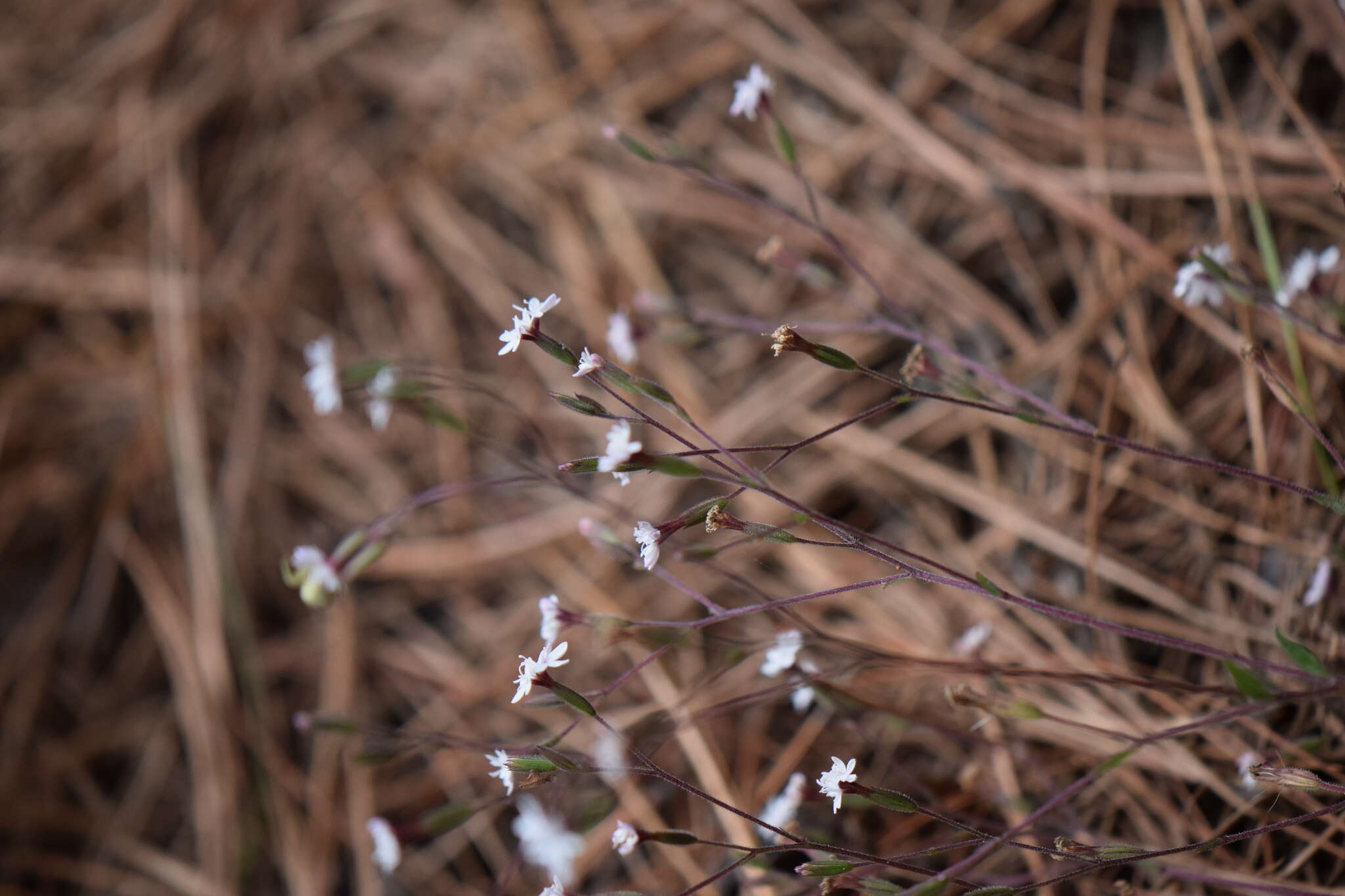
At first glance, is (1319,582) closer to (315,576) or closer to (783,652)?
(783,652)

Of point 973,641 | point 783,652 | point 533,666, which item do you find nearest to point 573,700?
point 533,666

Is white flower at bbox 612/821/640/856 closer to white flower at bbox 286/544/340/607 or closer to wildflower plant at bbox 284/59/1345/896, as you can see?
wildflower plant at bbox 284/59/1345/896

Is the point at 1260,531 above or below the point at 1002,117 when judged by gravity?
below

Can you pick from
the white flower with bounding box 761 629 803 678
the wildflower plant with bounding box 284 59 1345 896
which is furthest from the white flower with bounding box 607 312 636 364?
the white flower with bounding box 761 629 803 678

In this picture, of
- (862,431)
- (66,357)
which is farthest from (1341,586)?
(66,357)

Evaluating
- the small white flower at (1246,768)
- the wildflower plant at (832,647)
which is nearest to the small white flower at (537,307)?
the wildflower plant at (832,647)

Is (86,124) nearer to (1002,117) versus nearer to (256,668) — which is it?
(256,668)
